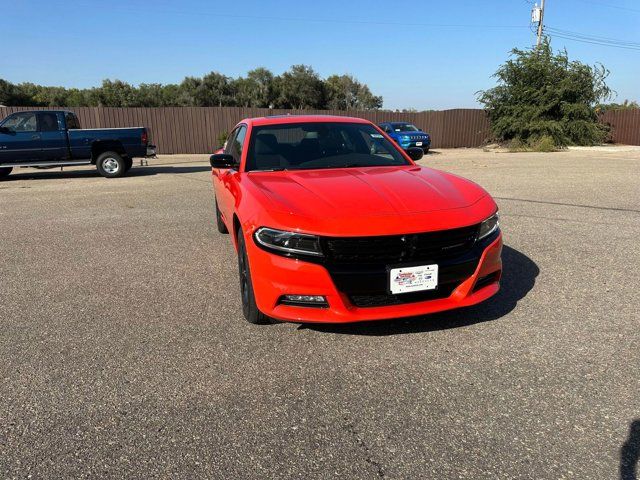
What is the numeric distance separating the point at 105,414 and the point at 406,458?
5.19ft

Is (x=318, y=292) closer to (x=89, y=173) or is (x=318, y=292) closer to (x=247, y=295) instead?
(x=247, y=295)

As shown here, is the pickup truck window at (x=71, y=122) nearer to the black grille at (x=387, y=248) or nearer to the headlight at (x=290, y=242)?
the headlight at (x=290, y=242)

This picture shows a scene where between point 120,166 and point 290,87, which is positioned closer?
point 120,166

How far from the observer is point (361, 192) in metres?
3.38

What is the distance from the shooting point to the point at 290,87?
61781mm

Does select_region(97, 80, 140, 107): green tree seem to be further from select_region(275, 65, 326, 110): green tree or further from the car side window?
the car side window

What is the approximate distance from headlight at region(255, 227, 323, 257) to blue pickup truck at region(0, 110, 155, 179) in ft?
40.5

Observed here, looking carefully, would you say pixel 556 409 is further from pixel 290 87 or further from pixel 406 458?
pixel 290 87

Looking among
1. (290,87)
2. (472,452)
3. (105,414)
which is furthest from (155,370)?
(290,87)

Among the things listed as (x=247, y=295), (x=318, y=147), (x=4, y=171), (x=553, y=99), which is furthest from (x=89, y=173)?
(x=553, y=99)

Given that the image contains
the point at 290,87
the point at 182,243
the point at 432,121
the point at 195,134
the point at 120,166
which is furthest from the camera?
the point at 290,87

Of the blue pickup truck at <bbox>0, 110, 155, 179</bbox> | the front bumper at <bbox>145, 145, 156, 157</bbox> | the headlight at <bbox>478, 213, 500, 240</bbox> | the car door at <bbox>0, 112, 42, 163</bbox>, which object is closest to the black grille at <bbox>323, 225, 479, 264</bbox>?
the headlight at <bbox>478, 213, 500, 240</bbox>

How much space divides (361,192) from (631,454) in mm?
2118

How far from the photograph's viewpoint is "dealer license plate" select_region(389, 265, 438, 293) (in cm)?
291
